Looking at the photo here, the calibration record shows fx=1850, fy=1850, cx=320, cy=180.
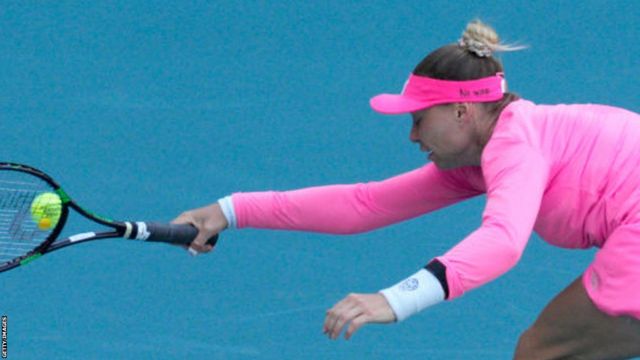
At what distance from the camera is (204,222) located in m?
5.79

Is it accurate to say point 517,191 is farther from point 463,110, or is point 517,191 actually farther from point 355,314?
point 355,314

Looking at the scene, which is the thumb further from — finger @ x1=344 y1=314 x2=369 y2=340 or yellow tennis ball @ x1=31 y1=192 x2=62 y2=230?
finger @ x1=344 y1=314 x2=369 y2=340

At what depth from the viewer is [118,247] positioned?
7445 millimetres

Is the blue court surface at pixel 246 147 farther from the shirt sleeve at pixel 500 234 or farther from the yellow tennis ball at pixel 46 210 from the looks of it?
the shirt sleeve at pixel 500 234

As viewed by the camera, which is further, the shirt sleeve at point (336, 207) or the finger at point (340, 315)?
the shirt sleeve at point (336, 207)

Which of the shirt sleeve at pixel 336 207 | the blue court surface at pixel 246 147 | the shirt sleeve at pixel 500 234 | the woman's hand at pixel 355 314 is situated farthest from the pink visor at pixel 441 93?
the blue court surface at pixel 246 147

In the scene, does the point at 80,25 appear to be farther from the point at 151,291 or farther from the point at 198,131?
the point at 151,291

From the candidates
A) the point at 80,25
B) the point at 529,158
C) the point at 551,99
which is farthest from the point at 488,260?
the point at 80,25

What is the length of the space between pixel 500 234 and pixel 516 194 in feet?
0.41

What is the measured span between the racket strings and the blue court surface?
1.00 m

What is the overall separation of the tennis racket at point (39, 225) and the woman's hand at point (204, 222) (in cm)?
3

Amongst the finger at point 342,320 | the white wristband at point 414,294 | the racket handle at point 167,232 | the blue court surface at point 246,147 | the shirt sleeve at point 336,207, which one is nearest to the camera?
the finger at point 342,320

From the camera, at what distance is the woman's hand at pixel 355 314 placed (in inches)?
184

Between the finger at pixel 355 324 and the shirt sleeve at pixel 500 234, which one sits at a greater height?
the shirt sleeve at pixel 500 234
